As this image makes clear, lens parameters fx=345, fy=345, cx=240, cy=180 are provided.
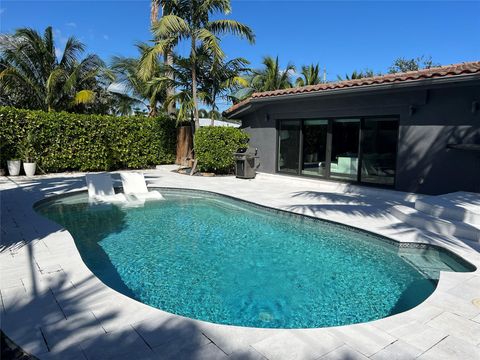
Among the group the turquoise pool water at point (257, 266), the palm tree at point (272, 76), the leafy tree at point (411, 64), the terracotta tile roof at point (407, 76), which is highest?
the leafy tree at point (411, 64)

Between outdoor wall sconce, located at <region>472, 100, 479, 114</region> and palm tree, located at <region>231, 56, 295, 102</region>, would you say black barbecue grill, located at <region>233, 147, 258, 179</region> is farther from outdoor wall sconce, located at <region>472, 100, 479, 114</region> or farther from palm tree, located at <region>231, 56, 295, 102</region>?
palm tree, located at <region>231, 56, 295, 102</region>

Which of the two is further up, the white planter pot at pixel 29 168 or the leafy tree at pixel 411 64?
the leafy tree at pixel 411 64

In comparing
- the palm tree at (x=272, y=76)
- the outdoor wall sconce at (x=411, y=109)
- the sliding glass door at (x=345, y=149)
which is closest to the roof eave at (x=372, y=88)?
the outdoor wall sconce at (x=411, y=109)

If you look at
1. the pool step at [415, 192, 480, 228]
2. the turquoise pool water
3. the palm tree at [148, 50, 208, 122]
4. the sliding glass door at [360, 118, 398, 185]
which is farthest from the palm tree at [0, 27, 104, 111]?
Result: the pool step at [415, 192, 480, 228]

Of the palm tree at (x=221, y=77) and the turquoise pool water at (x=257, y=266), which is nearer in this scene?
the turquoise pool water at (x=257, y=266)

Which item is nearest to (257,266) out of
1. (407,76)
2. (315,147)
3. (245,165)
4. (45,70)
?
(407,76)

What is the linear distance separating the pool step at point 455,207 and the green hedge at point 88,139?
14171mm

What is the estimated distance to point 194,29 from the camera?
16.1m

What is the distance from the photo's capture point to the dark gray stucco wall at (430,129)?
9672 millimetres

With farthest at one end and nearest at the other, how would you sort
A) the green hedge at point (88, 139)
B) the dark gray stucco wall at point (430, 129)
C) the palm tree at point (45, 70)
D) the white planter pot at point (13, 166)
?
the palm tree at point (45, 70) → the green hedge at point (88, 139) → the white planter pot at point (13, 166) → the dark gray stucco wall at point (430, 129)

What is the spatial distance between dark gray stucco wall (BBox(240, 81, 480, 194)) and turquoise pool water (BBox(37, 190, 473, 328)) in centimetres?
433

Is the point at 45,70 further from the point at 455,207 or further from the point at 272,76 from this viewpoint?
the point at 455,207

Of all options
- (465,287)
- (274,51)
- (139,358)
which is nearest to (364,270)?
(465,287)

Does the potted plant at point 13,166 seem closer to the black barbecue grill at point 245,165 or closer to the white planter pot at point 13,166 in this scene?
the white planter pot at point 13,166
